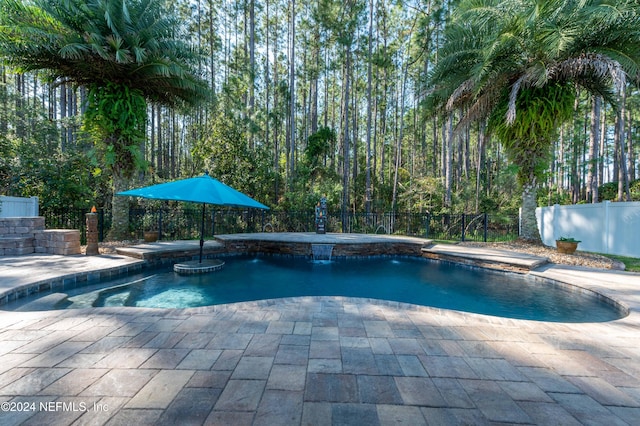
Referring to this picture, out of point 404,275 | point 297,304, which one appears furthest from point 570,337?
point 404,275

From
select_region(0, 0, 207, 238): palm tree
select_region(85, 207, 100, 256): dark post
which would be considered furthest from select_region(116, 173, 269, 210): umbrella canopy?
select_region(0, 0, 207, 238): palm tree

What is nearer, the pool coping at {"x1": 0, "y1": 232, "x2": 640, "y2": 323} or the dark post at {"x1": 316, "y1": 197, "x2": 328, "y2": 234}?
the pool coping at {"x1": 0, "y1": 232, "x2": 640, "y2": 323}

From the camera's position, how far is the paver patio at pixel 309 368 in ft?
5.68

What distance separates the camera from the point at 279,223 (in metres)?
13.3

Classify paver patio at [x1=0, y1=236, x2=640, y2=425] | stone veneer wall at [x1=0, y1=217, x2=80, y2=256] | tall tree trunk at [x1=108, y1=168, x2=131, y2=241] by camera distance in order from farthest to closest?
1. tall tree trunk at [x1=108, y1=168, x2=131, y2=241]
2. stone veneer wall at [x1=0, y1=217, x2=80, y2=256]
3. paver patio at [x1=0, y1=236, x2=640, y2=425]

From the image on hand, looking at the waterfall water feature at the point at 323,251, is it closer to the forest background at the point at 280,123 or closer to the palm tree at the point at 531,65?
the forest background at the point at 280,123

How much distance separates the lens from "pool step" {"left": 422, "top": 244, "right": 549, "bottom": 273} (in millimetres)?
6824

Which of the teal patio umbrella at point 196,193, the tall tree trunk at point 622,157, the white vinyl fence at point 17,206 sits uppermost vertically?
the tall tree trunk at point 622,157

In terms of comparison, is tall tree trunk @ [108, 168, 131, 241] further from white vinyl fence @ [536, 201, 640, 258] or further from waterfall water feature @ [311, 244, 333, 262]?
white vinyl fence @ [536, 201, 640, 258]

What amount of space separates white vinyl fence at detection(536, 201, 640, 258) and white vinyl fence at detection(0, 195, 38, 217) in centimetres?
1624

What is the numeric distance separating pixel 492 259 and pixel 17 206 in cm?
1265

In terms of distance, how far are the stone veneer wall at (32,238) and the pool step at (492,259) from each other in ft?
31.4

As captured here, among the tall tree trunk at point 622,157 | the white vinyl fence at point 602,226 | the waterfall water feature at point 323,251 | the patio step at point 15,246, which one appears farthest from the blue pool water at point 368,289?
the tall tree trunk at point 622,157

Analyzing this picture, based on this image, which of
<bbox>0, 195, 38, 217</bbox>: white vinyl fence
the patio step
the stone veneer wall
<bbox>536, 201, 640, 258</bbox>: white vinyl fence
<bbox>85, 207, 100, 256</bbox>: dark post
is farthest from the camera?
<bbox>536, 201, 640, 258</bbox>: white vinyl fence
